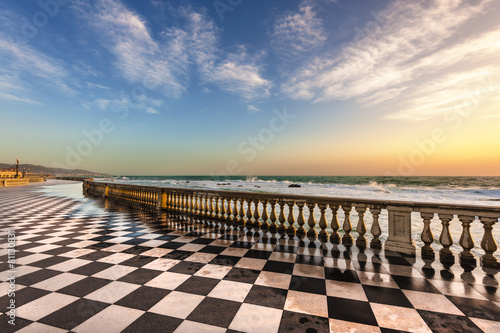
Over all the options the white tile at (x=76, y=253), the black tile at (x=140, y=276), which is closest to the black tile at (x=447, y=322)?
the black tile at (x=140, y=276)

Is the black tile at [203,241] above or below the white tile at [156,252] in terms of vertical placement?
below

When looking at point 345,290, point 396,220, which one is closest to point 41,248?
point 345,290

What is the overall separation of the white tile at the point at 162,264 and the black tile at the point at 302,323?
75.9 inches

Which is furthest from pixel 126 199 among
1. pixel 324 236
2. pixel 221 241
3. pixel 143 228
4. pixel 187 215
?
pixel 324 236

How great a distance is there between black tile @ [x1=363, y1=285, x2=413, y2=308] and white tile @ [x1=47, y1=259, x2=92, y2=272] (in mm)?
4004

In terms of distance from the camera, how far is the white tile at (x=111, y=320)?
1926mm

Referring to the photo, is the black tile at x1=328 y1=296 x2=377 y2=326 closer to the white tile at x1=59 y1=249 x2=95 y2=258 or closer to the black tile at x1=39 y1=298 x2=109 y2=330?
the black tile at x1=39 y1=298 x2=109 y2=330

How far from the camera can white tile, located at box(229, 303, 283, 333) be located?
1950 mm

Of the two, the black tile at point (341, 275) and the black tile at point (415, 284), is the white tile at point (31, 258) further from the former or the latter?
the black tile at point (415, 284)

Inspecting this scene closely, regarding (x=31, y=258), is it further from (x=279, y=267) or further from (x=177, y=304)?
(x=279, y=267)

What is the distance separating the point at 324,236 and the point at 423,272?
178 cm

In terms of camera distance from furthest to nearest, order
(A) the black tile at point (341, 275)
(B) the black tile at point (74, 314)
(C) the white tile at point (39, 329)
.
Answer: (A) the black tile at point (341, 275)
(B) the black tile at point (74, 314)
(C) the white tile at point (39, 329)

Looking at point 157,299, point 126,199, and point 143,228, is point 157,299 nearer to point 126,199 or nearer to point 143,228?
point 143,228

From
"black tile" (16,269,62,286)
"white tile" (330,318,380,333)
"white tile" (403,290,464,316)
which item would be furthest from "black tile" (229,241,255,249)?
"black tile" (16,269,62,286)
